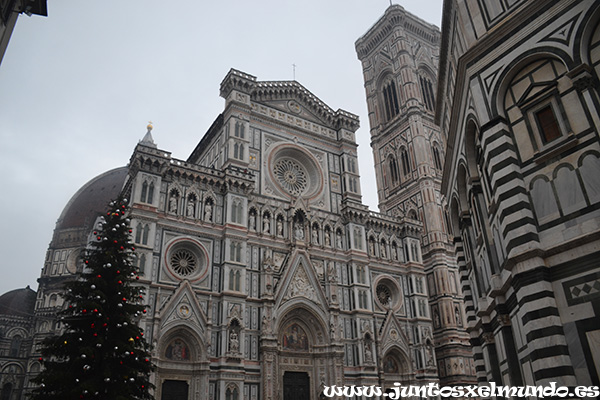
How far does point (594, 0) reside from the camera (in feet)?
30.9

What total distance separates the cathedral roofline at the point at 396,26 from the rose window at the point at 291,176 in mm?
25449

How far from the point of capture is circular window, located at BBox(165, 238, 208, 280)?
26625 mm

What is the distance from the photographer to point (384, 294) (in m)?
35.0

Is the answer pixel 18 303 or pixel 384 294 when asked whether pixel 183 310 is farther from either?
pixel 18 303

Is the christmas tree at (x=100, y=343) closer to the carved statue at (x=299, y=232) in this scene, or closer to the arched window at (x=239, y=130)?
the carved statue at (x=299, y=232)

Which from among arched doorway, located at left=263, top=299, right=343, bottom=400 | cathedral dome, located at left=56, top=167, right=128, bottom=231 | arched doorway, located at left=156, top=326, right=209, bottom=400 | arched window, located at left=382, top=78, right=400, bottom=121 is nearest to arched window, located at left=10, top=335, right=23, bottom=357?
cathedral dome, located at left=56, top=167, right=128, bottom=231

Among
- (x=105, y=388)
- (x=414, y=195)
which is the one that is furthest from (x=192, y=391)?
(x=414, y=195)

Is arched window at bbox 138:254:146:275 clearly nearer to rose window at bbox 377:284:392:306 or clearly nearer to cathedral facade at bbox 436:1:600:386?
rose window at bbox 377:284:392:306

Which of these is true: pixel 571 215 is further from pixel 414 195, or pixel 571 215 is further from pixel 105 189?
pixel 105 189

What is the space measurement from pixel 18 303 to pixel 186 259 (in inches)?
1688

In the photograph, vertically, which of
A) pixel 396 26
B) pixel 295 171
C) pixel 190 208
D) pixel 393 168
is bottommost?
pixel 190 208

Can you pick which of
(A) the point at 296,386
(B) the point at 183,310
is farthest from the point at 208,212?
(A) the point at 296,386

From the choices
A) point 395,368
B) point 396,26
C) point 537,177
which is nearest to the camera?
point 537,177

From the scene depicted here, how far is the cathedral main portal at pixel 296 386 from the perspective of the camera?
2750cm
